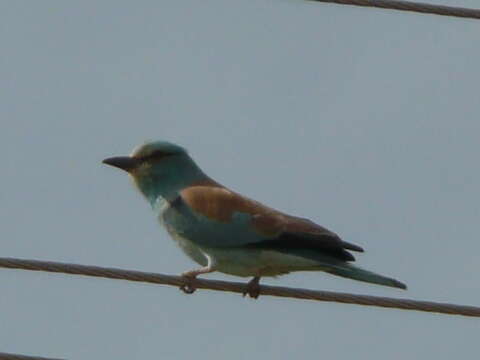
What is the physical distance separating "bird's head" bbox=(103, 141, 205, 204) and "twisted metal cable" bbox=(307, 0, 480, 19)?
2.32m

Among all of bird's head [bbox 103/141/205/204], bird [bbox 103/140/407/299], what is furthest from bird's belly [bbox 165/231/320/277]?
bird's head [bbox 103/141/205/204]

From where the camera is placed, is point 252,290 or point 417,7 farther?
point 252,290

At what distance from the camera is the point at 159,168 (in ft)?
32.7

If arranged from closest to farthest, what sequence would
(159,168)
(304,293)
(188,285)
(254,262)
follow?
(304,293) < (188,285) < (254,262) < (159,168)

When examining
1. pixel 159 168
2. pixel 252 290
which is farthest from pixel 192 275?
pixel 159 168

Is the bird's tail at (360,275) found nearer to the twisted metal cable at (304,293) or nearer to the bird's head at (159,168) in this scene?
the twisted metal cable at (304,293)

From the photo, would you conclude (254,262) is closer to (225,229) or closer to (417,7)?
(225,229)

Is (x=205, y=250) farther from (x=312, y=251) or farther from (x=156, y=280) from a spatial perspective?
(x=156, y=280)

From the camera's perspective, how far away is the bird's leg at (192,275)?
845 centimetres

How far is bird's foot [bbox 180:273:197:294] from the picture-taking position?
8.40 metres

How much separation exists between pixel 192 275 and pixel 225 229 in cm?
48

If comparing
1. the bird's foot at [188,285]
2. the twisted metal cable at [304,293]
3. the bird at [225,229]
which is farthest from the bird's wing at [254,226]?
the twisted metal cable at [304,293]

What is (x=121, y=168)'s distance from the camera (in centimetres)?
994

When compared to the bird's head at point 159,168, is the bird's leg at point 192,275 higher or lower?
lower
